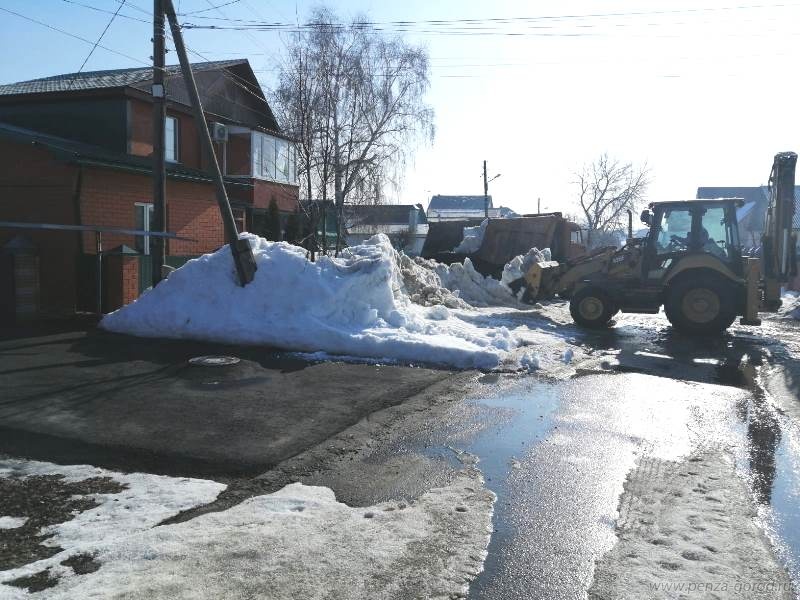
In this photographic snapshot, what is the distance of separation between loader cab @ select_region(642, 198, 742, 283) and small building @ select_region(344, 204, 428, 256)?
20.5 meters

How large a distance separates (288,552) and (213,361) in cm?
586

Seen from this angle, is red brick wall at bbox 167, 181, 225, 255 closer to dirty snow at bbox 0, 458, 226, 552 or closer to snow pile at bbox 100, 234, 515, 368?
snow pile at bbox 100, 234, 515, 368

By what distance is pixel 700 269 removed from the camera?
14203mm

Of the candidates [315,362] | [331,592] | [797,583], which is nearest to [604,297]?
[315,362]

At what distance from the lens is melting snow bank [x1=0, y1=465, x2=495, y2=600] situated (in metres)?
3.65

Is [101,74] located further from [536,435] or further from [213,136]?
[536,435]

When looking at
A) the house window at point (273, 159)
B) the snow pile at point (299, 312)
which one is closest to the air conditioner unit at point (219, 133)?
the house window at point (273, 159)

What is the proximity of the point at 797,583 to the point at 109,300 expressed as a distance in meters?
13.6

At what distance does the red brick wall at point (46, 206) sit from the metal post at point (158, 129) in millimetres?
2718

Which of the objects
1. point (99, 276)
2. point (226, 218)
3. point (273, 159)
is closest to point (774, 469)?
point (226, 218)

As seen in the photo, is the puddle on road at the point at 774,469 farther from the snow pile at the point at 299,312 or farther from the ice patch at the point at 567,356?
the snow pile at the point at 299,312

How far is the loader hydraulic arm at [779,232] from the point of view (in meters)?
13.7

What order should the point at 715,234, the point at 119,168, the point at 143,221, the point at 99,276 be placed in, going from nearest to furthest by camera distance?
the point at 99,276
the point at 715,234
the point at 119,168
the point at 143,221

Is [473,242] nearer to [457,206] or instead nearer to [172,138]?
[172,138]
